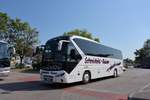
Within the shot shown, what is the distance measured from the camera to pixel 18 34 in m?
54.0

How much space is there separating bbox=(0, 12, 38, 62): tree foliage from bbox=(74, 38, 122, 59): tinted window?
29.4m

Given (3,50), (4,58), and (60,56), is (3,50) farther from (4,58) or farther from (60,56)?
(60,56)

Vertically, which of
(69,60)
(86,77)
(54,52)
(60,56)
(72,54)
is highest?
(54,52)

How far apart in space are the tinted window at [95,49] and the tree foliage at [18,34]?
2944 cm

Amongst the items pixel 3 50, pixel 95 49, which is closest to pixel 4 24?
pixel 3 50

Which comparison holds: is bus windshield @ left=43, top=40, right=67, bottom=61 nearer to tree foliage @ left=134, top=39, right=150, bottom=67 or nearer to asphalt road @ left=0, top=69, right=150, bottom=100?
asphalt road @ left=0, top=69, right=150, bottom=100

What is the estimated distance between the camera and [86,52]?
19562 mm

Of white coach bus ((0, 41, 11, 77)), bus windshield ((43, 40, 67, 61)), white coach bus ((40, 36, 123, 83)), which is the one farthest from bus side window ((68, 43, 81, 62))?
white coach bus ((0, 41, 11, 77))

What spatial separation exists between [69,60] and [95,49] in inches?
188

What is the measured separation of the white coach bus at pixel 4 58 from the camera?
20.7 m

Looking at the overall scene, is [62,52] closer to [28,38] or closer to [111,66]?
[111,66]

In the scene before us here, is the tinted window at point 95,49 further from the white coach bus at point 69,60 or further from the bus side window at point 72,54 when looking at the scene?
the bus side window at point 72,54

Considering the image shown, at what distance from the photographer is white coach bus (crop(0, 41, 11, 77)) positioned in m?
20.7

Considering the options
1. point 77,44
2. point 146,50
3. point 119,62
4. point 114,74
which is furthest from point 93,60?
point 146,50
